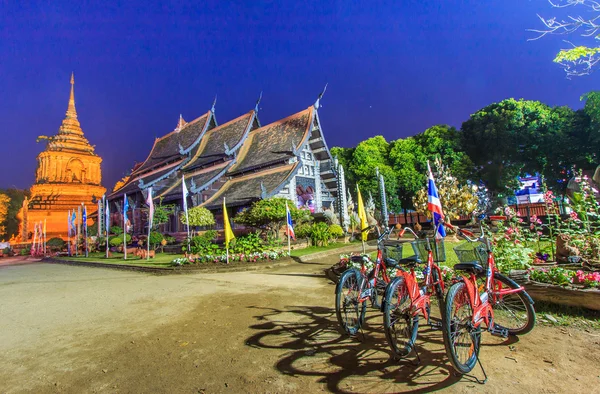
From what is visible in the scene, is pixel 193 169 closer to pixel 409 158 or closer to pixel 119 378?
pixel 409 158

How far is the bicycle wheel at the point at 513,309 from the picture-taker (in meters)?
3.81

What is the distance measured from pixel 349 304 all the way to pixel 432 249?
4.34ft

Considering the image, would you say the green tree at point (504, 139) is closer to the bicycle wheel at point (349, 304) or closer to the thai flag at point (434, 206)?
the thai flag at point (434, 206)

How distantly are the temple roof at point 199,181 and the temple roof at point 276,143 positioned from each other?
1.15 meters

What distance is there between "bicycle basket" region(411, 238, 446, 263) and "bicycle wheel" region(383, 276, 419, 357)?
84 centimetres

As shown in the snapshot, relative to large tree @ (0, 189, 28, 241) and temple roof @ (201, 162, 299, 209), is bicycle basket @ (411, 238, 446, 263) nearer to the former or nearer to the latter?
temple roof @ (201, 162, 299, 209)

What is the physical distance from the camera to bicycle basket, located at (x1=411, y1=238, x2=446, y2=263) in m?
4.20

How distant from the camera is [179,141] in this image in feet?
107

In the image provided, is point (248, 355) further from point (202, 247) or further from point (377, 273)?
point (202, 247)

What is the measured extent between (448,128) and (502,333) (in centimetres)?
3539

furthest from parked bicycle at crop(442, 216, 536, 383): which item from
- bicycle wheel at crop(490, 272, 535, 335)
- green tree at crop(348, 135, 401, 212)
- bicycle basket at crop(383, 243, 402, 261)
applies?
green tree at crop(348, 135, 401, 212)

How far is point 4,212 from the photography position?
4900 centimetres

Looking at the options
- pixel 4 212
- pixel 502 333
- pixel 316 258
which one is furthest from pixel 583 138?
pixel 4 212

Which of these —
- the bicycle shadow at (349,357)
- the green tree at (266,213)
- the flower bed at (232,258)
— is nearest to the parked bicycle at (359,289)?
the bicycle shadow at (349,357)
